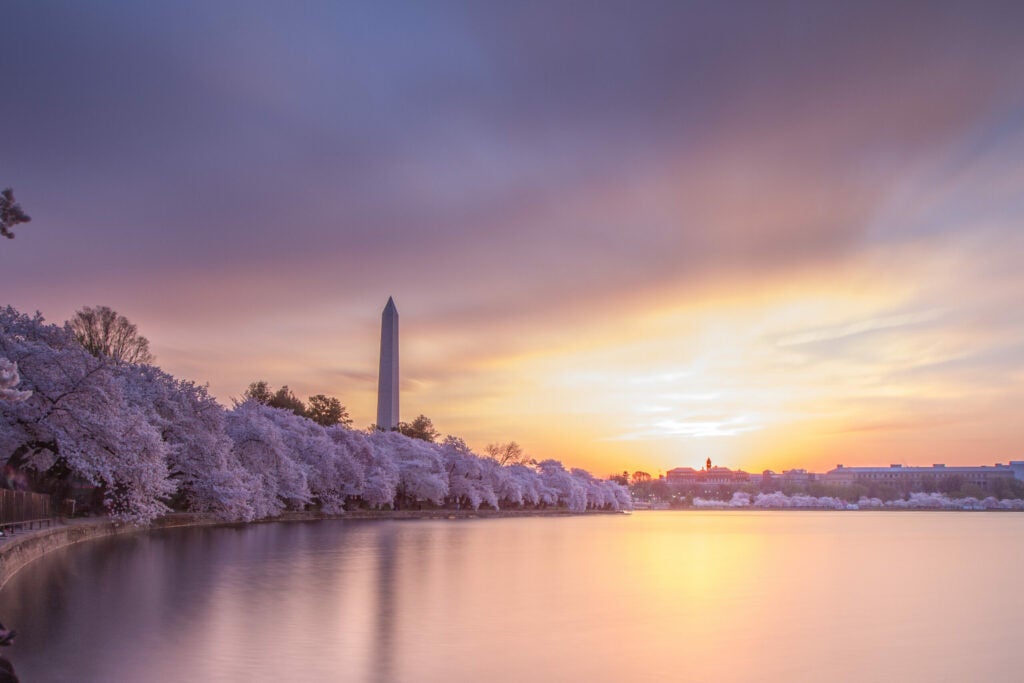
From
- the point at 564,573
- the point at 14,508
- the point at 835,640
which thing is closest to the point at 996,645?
the point at 835,640

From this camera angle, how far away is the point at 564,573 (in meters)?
27.3

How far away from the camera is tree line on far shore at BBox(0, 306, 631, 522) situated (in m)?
29.1

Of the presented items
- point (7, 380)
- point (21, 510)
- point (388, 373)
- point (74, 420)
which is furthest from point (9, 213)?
point (388, 373)

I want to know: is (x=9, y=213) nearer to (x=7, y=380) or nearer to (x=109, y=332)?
(x=7, y=380)

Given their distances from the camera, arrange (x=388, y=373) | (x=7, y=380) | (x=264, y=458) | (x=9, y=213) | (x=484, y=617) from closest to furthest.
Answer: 1. (x=7, y=380)
2. (x=9, y=213)
3. (x=484, y=617)
4. (x=264, y=458)
5. (x=388, y=373)

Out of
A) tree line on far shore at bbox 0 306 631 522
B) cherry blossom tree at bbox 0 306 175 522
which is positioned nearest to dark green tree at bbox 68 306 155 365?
tree line on far shore at bbox 0 306 631 522

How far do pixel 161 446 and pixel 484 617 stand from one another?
19.7 metres

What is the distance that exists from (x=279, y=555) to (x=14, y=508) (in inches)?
335

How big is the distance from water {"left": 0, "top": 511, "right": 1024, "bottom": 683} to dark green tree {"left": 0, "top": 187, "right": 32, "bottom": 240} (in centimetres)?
638

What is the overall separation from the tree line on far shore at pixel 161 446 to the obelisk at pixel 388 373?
18.1ft

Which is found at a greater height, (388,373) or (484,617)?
(388,373)

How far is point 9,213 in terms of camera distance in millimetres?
12805

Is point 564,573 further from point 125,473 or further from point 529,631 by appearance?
point 125,473

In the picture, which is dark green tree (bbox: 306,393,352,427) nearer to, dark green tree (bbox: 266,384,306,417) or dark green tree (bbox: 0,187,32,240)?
dark green tree (bbox: 266,384,306,417)
